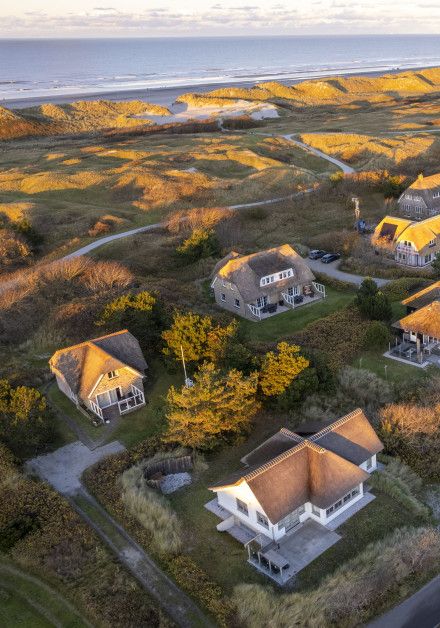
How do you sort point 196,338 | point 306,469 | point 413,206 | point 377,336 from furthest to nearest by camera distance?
point 413,206, point 377,336, point 196,338, point 306,469

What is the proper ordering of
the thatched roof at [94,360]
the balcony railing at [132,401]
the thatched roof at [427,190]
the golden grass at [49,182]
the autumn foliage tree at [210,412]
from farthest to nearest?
the golden grass at [49,182], the thatched roof at [427,190], the balcony railing at [132,401], the thatched roof at [94,360], the autumn foliage tree at [210,412]

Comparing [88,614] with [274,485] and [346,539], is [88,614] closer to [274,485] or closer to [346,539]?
[274,485]

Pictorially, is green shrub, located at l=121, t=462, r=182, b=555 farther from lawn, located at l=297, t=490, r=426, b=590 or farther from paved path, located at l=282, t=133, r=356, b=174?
paved path, located at l=282, t=133, r=356, b=174

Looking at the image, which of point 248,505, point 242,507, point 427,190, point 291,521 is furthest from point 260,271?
point 427,190

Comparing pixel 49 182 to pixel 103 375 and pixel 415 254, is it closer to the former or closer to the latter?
pixel 415 254

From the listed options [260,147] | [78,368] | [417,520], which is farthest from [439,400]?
[260,147]

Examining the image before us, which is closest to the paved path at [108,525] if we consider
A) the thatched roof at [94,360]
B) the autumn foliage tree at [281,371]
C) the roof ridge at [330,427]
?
the thatched roof at [94,360]

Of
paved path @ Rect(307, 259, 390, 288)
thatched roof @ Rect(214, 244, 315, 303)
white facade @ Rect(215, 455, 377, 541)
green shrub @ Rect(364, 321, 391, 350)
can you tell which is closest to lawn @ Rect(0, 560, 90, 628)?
white facade @ Rect(215, 455, 377, 541)

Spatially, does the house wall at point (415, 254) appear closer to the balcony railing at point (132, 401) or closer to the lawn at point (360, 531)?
the balcony railing at point (132, 401)
